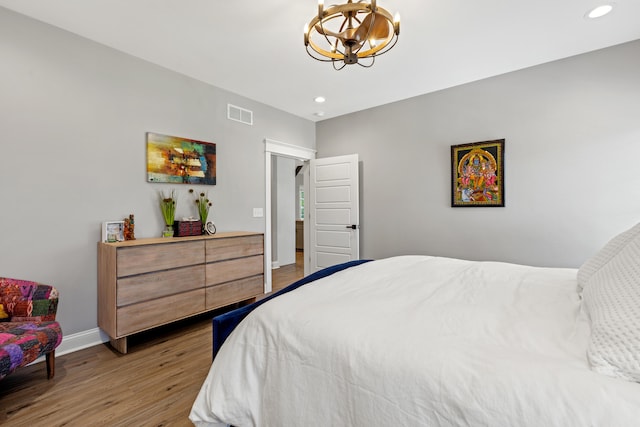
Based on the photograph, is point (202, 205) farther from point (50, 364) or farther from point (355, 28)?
point (355, 28)

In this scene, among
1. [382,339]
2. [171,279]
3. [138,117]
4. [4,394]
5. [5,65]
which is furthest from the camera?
[138,117]

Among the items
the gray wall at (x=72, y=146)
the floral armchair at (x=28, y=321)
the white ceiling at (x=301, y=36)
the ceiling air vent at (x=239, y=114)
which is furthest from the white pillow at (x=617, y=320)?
the ceiling air vent at (x=239, y=114)

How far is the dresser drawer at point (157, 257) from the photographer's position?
236cm

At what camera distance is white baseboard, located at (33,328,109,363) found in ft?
7.88

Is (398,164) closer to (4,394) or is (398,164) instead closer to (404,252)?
(404,252)

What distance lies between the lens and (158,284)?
2576 mm

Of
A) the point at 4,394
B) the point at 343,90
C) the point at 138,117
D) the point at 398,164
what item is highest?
the point at 343,90

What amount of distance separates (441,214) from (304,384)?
10.3 feet

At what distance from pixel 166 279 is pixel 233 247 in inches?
29.9

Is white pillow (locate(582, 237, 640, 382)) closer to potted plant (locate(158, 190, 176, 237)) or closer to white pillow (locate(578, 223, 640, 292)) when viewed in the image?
white pillow (locate(578, 223, 640, 292))

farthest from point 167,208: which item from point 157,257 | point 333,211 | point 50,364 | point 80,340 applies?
point 333,211

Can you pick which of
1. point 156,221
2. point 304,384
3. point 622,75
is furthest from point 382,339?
point 622,75

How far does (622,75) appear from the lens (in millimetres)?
2713

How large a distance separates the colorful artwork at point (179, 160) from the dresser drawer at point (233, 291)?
3.94ft
